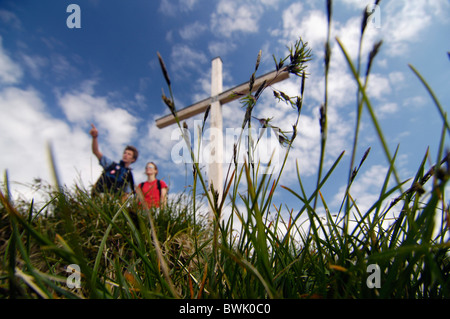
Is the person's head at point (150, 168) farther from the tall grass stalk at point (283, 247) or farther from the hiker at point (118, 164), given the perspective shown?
the tall grass stalk at point (283, 247)

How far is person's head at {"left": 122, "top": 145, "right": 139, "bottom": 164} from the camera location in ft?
14.0

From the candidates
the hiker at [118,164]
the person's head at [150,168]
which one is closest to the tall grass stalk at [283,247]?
the hiker at [118,164]

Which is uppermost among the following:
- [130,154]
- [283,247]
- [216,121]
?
[216,121]

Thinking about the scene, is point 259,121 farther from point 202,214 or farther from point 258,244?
point 202,214

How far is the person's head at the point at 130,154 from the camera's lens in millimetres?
4262

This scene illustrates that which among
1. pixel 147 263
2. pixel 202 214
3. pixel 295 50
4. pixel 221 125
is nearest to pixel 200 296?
pixel 147 263

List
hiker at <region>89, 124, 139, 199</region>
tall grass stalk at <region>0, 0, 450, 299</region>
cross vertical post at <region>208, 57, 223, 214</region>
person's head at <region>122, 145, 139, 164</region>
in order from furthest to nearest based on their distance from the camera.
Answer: person's head at <region>122, 145, 139, 164</region> → cross vertical post at <region>208, 57, 223, 214</region> → hiker at <region>89, 124, 139, 199</region> → tall grass stalk at <region>0, 0, 450, 299</region>

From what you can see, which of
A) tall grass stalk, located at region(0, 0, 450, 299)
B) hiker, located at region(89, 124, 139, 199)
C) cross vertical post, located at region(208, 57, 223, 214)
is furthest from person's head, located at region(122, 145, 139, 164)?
tall grass stalk, located at region(0, 0, 450, 299)

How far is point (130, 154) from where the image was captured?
4.39 metres

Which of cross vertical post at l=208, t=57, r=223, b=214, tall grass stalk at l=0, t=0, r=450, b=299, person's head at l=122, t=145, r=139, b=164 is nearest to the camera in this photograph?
tall grass stalk at l=0, t=0, r=450, b=299

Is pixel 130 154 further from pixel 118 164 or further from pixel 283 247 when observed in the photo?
pixel 283 247

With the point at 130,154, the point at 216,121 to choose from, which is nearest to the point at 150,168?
the point at 130,154

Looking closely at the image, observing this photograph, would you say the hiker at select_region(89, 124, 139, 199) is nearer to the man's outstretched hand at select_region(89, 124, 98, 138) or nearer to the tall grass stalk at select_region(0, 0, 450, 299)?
the man's outstretched hand at select_region(89, 124, 98, 138)

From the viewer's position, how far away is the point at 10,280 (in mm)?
366
